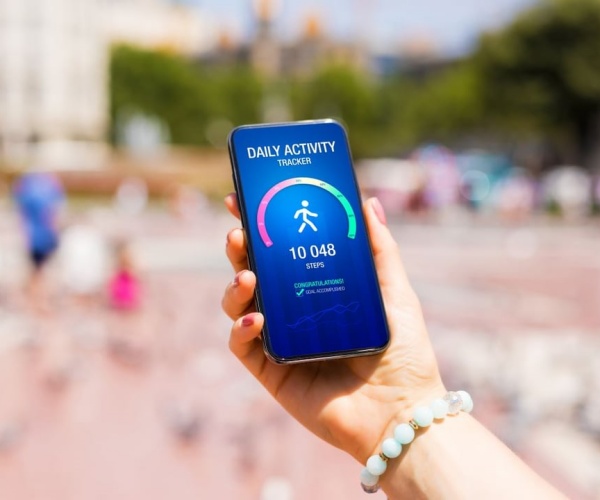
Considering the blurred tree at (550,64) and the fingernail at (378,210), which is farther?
the blurred tree at (550,64)

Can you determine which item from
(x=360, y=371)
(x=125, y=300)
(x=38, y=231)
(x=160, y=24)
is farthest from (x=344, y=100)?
(x=360, y=371)

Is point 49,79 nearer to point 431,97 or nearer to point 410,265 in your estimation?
point 431,97

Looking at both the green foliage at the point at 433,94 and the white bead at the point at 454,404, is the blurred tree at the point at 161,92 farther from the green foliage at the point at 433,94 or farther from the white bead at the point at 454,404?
the white bead at the point at 454,404

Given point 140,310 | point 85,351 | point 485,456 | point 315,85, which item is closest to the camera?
point 485,456

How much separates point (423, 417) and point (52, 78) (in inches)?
2595

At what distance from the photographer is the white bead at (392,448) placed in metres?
1.81

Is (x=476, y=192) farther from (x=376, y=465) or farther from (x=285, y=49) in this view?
(x=285, y=49)

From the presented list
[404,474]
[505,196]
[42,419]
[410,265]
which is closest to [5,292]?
[42,419]

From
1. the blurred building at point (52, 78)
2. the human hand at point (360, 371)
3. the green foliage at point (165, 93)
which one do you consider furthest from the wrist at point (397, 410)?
the blurred building at point (52, 78)

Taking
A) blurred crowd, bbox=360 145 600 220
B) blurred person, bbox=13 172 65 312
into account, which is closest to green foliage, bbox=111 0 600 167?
blurred crowd, bbox=360 145 600 220

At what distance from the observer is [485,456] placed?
174 centimetres

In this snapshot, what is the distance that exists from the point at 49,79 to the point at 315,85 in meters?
19.3

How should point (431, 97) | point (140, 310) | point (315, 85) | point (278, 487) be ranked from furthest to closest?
point (315, 85), point (431, 97), point (140, 310), point (278, 487)

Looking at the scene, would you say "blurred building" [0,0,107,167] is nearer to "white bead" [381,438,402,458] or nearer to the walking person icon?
the walking person icon
